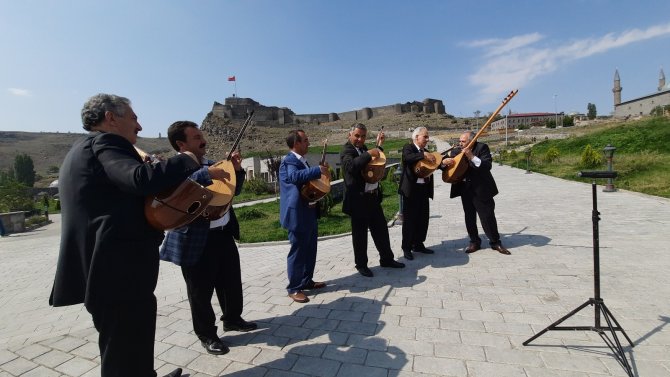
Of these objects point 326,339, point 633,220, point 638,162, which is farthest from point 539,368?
point 638,162

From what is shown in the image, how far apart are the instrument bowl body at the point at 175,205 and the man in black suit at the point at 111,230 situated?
7 centimetres

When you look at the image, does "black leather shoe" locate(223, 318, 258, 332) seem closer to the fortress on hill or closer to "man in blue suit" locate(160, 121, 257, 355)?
"man in blue suit" locate(160, 121, 257, 355)

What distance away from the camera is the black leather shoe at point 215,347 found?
317cm

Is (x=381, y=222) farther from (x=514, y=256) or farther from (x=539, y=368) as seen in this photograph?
(x=539, y=368)

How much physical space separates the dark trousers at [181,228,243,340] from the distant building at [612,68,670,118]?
8796 cm

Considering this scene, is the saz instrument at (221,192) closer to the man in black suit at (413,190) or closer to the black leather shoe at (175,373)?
the black leather shoe at (175,373)

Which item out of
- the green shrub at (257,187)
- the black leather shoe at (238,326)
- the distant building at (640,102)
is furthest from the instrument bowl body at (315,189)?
the distant building at (640,102)

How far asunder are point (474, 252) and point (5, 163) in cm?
14436

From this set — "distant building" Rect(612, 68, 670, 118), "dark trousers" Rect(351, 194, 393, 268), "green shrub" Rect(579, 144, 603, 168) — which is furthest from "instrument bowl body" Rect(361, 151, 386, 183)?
"distant building" Rect(612, 68, 670, 118)

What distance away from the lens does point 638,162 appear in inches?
625

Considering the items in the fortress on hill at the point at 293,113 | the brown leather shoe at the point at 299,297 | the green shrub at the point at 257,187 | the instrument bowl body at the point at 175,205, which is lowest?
the brown leather shoe at the point at 299,297

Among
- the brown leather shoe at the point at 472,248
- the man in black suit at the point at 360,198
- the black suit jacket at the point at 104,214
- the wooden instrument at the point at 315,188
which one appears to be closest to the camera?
the black suit jacket at the point at 104,214

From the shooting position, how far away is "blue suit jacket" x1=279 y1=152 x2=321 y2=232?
4.21m

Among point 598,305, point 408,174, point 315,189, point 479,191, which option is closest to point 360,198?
point 315,189
